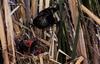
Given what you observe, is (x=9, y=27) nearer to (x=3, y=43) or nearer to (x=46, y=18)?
(x=3, y=43)

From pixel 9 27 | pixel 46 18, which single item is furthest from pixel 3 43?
pixel 46 18

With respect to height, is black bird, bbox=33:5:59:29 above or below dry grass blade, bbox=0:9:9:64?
above

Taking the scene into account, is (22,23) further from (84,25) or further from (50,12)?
(84,25)

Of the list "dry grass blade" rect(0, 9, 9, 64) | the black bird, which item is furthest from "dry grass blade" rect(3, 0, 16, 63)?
the black bird

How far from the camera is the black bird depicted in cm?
139

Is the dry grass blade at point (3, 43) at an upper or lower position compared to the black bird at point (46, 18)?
lower

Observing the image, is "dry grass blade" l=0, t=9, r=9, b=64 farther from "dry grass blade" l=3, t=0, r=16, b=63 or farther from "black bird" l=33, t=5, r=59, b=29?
"black bird" l=33, t=5, r=59, b=29

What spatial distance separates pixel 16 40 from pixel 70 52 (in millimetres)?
298

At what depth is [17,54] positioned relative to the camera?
4.68 ft

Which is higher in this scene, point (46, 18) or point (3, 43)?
point (46, 18)

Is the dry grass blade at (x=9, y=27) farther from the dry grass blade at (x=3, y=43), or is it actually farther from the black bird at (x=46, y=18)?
the black bird at (x=46, y=18)

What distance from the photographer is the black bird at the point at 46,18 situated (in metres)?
1.39

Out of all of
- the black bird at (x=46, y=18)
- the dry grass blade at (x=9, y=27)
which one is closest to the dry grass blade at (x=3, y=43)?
the dry grass blade at (x=9, y=27)

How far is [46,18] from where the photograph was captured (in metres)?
1.40
